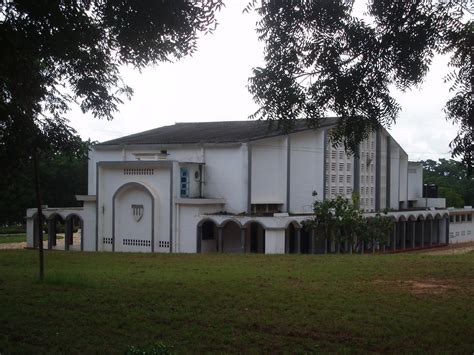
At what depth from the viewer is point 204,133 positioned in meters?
40.5

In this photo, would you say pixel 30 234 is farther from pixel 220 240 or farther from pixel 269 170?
pixel 269 170

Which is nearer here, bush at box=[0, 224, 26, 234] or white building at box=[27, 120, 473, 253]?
white building at box=[27, 120, 473, 253]

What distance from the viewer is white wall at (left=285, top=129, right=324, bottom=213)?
128ft

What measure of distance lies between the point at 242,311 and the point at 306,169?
29.6m

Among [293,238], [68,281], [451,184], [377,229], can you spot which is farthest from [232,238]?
[451,184]

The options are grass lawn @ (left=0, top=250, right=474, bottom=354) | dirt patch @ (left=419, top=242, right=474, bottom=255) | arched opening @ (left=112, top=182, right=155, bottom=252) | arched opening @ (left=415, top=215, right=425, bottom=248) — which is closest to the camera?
grass lawn @ (left=0, top=250, right=474, bottom=354)

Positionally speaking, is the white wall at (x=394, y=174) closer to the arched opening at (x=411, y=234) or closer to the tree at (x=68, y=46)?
the arched opening at (x=411, y=234)

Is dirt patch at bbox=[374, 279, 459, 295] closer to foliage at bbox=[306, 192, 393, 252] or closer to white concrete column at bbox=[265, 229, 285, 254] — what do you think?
white concrete column at bbox=[265, 229, 285, 254]

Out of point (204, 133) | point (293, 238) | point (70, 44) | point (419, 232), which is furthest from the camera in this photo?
point (419, 232)

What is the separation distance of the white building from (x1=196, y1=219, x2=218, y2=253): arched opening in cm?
6

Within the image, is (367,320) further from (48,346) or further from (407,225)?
(407,225)

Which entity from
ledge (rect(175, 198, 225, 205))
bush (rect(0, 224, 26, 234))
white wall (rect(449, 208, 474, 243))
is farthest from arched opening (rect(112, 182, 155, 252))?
bush (rect(0, 224, 26, 234))

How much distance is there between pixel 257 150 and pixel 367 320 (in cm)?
2669

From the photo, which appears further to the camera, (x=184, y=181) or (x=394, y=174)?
(x=394, y=174)
